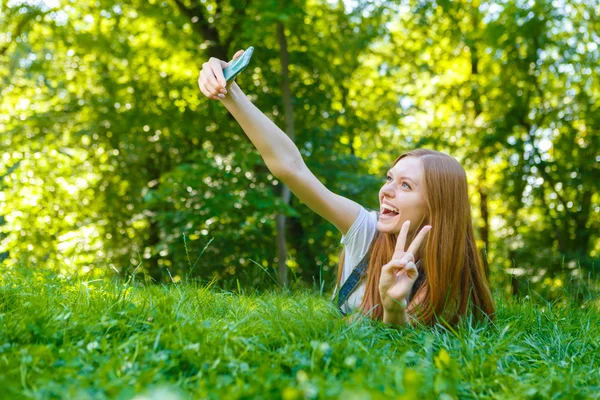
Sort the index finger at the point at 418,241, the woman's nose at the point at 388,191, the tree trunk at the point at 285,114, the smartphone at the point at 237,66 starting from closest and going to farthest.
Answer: the index finger at the point at 418,241 < the smartphone at the point at 237,66 < the woman's nose at the point at 388,191 < the tree trunk at the point at 285,114

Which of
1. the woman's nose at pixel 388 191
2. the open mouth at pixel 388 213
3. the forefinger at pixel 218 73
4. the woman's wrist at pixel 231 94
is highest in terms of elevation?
the forefinger at pixel 218 73

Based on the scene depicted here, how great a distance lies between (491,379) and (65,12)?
1130cm

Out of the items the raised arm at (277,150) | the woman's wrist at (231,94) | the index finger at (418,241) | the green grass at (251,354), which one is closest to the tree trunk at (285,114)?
the raised arm at (277,150)

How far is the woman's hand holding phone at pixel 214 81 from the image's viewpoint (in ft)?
9.41

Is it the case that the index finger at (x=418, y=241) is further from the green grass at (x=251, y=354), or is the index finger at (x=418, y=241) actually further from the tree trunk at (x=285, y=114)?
the tree trunk at (x=285, y=114)

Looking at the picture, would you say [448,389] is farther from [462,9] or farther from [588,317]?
[462,9]

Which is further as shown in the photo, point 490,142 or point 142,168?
point 490,142

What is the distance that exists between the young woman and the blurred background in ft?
16.4

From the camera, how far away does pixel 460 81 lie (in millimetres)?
15578

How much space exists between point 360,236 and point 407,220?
32 cm

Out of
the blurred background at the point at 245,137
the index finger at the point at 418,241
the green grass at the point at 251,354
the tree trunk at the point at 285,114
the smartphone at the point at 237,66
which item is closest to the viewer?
the green grass at the point at 251,354

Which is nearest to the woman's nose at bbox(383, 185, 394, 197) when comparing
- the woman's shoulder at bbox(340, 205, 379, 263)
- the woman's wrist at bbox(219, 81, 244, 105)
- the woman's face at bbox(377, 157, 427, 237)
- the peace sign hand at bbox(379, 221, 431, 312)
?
the woman's face at bbox(377, 157, 427, 237)

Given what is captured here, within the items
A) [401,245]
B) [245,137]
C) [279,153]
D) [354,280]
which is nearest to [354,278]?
[354,280]

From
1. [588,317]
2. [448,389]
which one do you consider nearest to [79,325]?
[448,389]
